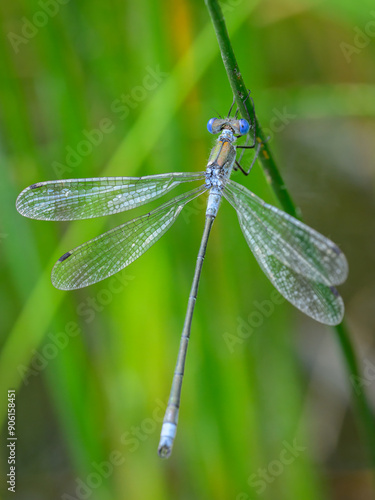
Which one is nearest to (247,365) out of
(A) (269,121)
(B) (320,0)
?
(A) (269,121)

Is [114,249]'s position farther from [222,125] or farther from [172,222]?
[222,125]

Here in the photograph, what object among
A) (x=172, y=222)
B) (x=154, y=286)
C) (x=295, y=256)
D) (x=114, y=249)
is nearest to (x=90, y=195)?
(x=114, y=249)

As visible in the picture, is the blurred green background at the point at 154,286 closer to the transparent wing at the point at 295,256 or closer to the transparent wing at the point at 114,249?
the transparent wing at the point at 114,249

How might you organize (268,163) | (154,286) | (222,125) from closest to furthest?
(268,163)
(222,125)
(154,286)

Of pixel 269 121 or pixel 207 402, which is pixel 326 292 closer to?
pixel 207 402

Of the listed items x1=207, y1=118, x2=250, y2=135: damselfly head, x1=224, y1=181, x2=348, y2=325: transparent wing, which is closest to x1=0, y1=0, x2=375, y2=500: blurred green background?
x1=207, y1=118, x2=250, y2=135: damselfly head

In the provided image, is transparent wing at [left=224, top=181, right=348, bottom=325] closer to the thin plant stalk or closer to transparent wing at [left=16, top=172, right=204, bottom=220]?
the thin plant stalk

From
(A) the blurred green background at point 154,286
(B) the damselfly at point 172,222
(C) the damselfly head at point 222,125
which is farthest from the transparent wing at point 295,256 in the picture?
(A) the blurred green background at point 154,286
